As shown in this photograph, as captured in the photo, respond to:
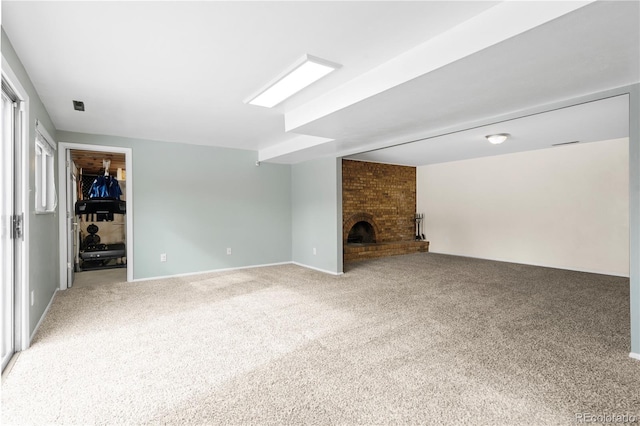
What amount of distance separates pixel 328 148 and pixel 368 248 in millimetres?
2812

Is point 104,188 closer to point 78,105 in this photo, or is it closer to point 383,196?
point 78,105

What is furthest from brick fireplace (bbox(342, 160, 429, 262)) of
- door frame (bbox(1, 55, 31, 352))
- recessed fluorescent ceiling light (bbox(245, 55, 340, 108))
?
door frame (bbox(1, 55, 31, 352))

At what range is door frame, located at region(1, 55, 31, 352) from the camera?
2.42 m

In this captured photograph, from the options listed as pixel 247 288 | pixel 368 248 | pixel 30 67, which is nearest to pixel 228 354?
pixel 247 288

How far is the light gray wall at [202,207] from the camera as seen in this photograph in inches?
197

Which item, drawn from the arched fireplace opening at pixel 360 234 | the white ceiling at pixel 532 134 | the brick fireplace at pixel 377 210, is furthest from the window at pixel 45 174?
the arched fireplace opening at pixel 360 234

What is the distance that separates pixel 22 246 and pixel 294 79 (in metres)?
2.43

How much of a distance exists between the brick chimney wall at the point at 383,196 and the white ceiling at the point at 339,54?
137 inches

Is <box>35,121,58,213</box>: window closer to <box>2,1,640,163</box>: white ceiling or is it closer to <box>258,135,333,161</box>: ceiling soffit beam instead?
<box>2,1,640,163</box>: white ceiling

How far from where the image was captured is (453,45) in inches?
79.4

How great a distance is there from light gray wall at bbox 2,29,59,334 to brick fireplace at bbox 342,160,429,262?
15.2 feet

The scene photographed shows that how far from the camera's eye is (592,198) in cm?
546

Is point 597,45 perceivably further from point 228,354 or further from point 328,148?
point 328,148

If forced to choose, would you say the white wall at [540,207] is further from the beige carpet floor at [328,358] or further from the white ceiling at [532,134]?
the beige carpet floor at [328,358]
